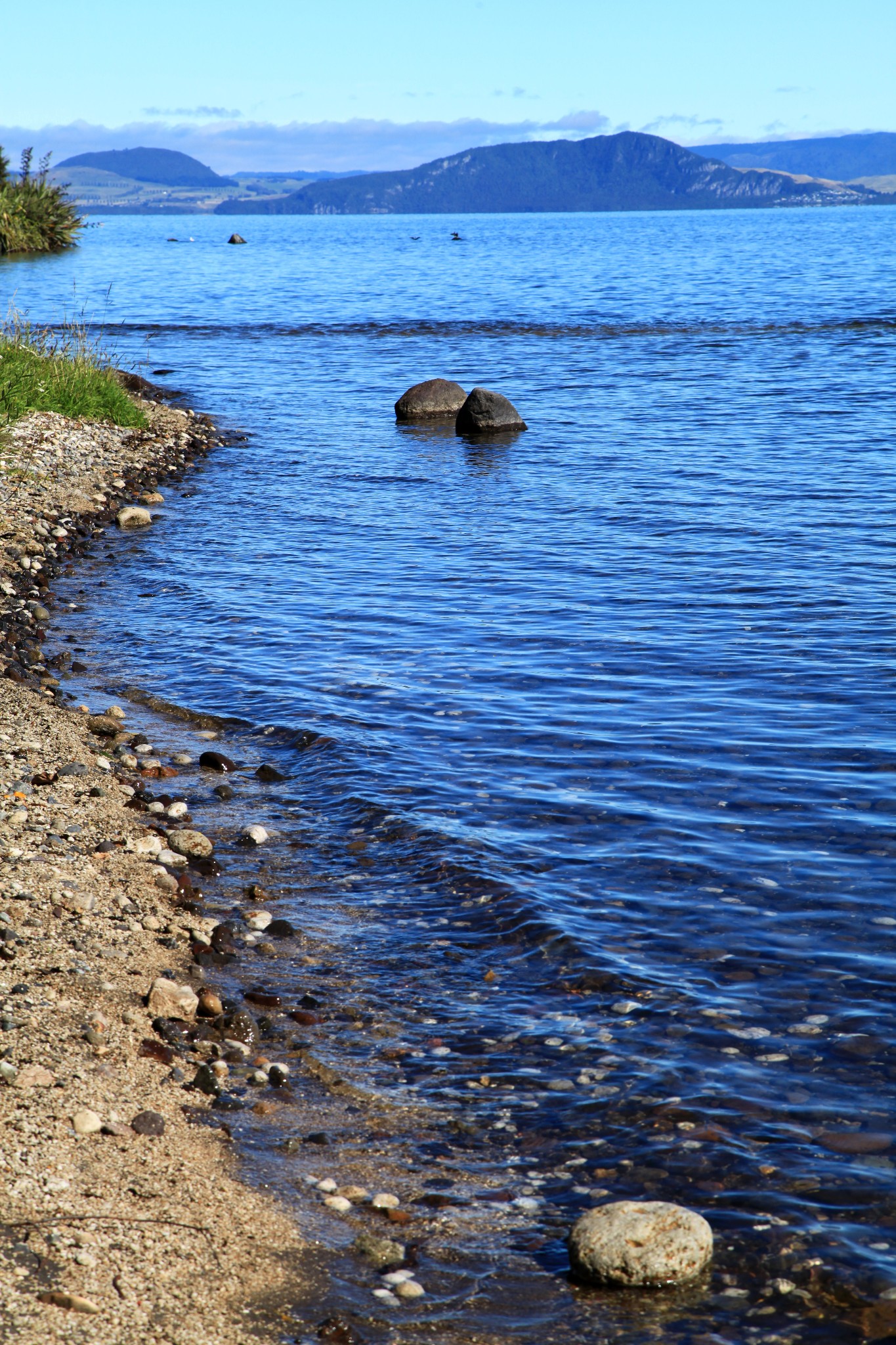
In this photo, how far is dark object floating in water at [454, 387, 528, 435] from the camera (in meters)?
28.6

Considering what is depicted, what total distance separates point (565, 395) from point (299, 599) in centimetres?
1948

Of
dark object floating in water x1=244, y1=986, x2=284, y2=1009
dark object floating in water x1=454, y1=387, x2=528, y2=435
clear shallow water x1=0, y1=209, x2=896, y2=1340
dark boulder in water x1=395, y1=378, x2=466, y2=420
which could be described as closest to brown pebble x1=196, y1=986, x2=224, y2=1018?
dark object floating in water x1=244, y1=986, x2=284, y2=1009

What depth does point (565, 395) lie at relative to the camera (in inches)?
1325

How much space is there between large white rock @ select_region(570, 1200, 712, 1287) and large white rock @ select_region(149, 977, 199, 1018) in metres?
2.67

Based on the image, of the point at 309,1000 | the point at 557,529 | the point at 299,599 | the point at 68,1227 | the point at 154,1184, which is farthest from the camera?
the point at 557,529

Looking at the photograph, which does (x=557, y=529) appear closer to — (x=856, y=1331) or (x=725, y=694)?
(x=725, y=694)

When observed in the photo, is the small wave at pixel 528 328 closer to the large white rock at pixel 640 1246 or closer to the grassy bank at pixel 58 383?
the grassy bank at pixel 58 383

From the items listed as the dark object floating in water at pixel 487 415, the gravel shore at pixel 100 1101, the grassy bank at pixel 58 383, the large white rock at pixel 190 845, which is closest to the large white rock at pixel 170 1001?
the gravel shore at pixel 100 1101

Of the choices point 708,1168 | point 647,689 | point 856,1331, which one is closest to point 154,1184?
point 708,1168

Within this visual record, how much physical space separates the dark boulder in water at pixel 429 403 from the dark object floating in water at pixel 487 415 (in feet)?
4.07

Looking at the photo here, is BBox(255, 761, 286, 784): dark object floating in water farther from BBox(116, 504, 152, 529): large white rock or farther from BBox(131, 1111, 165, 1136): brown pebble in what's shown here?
BBox(116, 504, 152, 529): large white rock

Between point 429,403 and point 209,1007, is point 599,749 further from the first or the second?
point 429,403

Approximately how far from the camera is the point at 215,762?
10766 millimetres

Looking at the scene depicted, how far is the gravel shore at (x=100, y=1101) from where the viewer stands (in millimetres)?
4523
